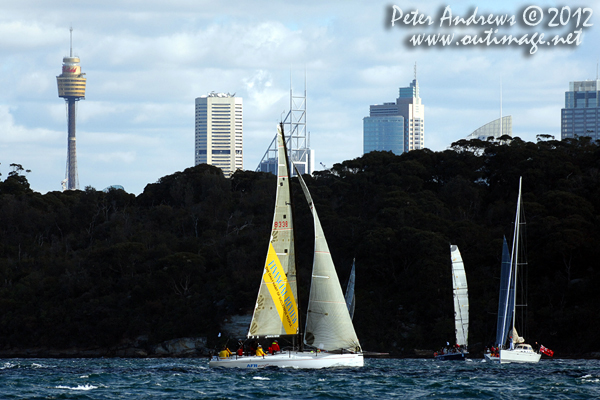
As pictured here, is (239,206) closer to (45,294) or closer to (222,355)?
(45,294)

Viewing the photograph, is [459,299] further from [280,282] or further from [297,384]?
[297,384]

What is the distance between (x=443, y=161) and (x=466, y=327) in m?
35.6

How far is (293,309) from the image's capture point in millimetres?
40406

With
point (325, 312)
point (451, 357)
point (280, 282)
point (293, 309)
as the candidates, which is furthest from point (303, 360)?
point (451, 357)

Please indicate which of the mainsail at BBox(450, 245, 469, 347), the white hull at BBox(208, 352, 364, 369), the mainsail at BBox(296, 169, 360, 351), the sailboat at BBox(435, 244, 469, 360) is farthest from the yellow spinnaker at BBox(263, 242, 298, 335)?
the mainsail at BBox(450, 245, 469, 347)

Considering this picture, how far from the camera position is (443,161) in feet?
319

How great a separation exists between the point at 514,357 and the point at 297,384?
23.9 m

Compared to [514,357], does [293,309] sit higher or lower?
higher

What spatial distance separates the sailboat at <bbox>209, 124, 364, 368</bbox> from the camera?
3891 centimetres

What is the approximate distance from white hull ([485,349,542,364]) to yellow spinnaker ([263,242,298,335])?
18.2 meters

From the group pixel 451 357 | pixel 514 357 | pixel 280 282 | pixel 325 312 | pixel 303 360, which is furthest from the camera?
pixel 451 357

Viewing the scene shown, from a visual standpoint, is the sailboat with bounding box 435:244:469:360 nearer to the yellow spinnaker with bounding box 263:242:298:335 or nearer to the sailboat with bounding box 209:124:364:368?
the sailboat with bounding box 209:124:364:368

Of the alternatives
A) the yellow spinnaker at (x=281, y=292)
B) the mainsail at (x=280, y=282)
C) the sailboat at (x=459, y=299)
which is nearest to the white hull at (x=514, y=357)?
the sailboat at (x=459, y=299)

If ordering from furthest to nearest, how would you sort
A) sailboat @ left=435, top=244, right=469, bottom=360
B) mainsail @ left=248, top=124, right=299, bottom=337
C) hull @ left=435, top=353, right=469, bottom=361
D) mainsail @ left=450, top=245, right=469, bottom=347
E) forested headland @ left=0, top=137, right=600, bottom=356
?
forested headland @ left=0, top=137, right=600, bottom=356 → mainsail @ left=450, top=245, right=469, bottom=347 → sailboat @ left=435, top=244, right=469, bottom=360 → hull @ left=435, top=353, right=469, bottom=361 → mainsail @ left=248, top=124, right=299, bottom=337
